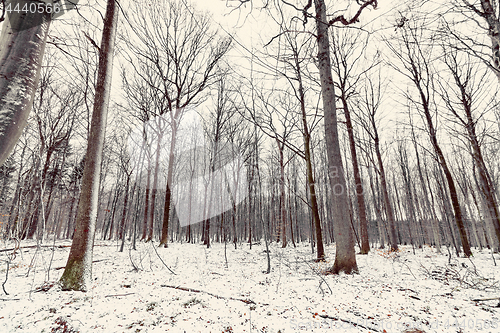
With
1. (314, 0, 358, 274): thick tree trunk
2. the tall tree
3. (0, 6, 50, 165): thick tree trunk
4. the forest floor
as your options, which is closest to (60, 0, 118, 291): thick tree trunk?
the forest floor

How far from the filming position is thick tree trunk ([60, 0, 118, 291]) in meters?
3.19

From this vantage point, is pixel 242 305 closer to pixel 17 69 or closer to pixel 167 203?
pixel 17 69

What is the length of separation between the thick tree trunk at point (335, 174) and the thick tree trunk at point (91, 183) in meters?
4.51

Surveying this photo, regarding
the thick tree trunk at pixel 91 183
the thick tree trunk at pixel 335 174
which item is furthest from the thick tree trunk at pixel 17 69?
the thick tree trunk at pixel 335 174

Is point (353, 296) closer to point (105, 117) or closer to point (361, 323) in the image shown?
point (361, 323)

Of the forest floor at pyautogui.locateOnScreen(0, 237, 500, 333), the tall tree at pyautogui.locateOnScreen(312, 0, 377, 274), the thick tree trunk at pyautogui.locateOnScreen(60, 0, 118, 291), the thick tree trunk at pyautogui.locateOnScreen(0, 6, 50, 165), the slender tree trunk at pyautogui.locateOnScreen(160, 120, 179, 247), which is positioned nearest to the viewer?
the thick tree trunk at pyautogui.locateOnScreen(0, 6, 50, 165)

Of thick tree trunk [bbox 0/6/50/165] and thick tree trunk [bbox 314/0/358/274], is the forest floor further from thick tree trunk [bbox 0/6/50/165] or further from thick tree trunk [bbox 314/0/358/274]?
thick tree trunk [bbox 0/6/50/165]

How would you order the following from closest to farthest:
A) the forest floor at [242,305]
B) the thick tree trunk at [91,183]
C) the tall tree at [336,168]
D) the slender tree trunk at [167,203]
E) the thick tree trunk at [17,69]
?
the thick tree trunk at [17,69]
the forest floor at [242,305]
the thick tree trunk at [91,183]
the tall tree at [336,168]
the slender tree trunk at [167,203]

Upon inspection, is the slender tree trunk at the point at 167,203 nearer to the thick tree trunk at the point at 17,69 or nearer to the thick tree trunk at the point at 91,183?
the thick tree trunk at the point at 91,183

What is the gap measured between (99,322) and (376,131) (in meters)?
12.6

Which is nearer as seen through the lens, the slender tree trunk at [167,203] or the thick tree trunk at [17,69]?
the thick tree trunk at [17,69]

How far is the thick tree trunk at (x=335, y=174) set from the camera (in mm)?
4613

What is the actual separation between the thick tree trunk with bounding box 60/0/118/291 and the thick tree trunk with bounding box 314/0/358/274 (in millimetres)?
4507

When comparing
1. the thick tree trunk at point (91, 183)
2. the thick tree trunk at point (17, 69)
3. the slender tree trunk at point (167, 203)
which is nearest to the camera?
the thick tree trunk at point (17, 69)
